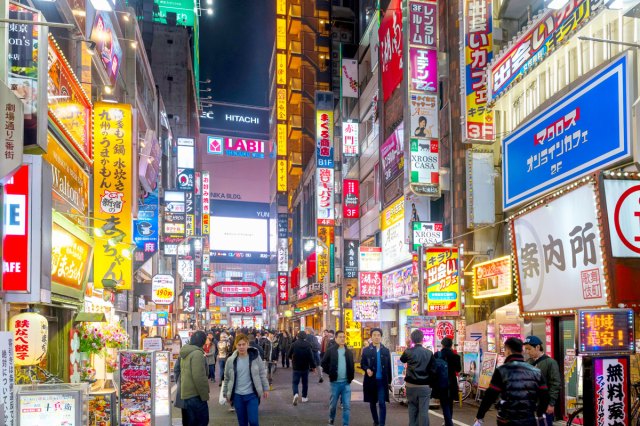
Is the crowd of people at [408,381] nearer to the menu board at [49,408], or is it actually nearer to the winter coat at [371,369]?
the winter coat at [371,369]

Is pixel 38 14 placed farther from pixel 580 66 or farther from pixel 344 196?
pixel 344 196

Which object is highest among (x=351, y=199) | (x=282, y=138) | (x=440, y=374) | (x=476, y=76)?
(x=282, y=138)

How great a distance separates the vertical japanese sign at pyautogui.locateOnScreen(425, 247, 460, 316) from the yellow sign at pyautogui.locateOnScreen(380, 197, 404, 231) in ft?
21.2

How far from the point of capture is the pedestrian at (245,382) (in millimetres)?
10594

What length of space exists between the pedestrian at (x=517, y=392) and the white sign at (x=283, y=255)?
221ft

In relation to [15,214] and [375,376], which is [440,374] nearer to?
[375,376]

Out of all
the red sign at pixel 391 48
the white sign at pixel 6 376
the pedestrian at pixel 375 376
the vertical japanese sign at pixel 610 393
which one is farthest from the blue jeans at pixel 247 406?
the red sign at pixel 391 48

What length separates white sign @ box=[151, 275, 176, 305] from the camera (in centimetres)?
3206

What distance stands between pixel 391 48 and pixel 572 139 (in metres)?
17.1

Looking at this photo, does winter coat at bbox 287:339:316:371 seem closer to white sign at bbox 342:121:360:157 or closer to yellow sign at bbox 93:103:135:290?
yellow sign at bbox 93:103:135:290

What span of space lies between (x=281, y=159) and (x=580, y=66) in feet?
194

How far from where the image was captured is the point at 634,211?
10.9 metres

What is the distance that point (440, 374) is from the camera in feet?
40.2

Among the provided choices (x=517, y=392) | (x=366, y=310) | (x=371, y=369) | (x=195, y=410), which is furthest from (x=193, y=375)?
(x=366, y=310)
